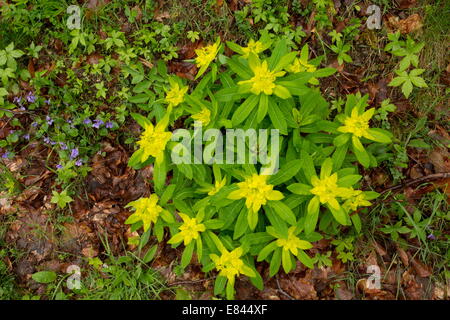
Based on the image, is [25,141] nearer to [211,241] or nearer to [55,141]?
[55,141]

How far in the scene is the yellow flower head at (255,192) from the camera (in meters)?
2.29

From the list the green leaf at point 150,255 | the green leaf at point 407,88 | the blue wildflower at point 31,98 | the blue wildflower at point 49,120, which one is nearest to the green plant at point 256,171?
the green leaf at point 150,255

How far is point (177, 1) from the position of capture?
362 cm

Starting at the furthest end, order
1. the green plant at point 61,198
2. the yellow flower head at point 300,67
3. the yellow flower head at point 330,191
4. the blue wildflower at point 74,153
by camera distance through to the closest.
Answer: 1. the blue wildflower at point 74,153
2. the green plant at point 61,198
3. the yellow flower head at point 300,67
4. the yellow flower head at point 330,191

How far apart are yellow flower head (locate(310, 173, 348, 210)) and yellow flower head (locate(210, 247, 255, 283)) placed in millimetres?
678

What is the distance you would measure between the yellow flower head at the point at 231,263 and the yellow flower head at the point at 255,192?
1.34 ft

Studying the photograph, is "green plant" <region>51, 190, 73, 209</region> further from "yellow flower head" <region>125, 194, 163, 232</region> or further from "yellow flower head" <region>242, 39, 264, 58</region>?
"yellow flower head" <region>242, 39, 264, 58</region>

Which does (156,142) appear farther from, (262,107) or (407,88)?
(407,88)

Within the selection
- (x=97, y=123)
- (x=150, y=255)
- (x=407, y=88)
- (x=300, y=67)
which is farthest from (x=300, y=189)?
(x=97, y=123)

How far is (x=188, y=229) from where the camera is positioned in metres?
2.58

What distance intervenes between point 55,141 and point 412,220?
309 cm

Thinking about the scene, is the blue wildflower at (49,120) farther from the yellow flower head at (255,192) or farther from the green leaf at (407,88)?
the green leaf at (407,88)

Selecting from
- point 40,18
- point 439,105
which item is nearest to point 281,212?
point 439,105

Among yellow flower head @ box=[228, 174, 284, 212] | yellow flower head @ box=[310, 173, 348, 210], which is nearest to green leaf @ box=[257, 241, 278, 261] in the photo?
yellow flower head @ box=[228, 174, 284, 212]
